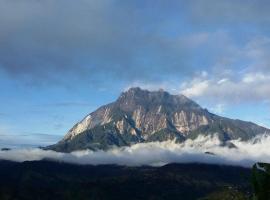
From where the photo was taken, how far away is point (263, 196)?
66.4m

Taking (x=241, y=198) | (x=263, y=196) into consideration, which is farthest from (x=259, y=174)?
(x=241, y=198)

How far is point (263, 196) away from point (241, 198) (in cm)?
2394

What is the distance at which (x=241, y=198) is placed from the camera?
295ft

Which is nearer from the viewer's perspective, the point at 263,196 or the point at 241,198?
the point at 263,196

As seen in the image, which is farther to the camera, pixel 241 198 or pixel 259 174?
pixel 241 198

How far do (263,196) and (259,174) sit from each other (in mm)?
3251

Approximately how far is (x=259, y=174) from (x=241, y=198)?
74.4 ft

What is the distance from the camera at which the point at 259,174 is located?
6844 centimetres

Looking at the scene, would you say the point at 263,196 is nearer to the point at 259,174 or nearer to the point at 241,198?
the point at 259,174
